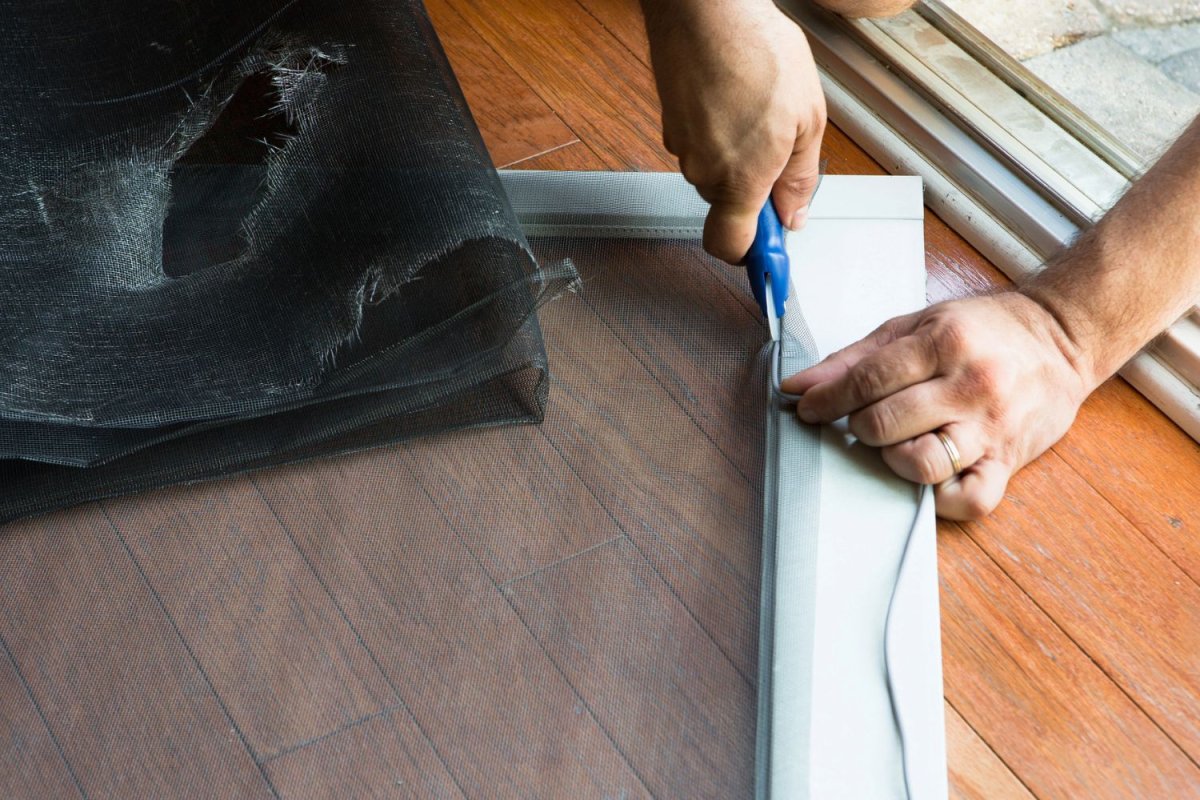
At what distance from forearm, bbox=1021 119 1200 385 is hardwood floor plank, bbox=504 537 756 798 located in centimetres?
54

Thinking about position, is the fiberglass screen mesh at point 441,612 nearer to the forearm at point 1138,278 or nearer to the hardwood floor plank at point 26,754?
the hardwood floor plank at point 26,754

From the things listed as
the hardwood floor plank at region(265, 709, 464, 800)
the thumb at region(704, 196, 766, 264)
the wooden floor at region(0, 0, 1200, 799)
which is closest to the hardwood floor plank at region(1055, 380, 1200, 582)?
the wooden floor at region(0, 0, 1200, 799)

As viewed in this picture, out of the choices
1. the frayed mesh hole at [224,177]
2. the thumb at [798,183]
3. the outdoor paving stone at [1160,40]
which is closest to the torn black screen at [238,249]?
the frayed mesh hole at [224,177]

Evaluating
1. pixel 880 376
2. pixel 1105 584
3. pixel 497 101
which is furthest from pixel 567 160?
pixel 1105 584

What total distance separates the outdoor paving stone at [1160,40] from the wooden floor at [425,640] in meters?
0.66

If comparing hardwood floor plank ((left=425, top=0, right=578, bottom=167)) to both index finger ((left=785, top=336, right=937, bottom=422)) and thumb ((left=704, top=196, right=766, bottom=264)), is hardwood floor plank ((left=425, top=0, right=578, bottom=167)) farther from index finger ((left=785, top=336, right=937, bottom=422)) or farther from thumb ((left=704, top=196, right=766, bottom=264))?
index finger ((left=785, top=336, right=937, bottom=422))

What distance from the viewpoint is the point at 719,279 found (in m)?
1.27

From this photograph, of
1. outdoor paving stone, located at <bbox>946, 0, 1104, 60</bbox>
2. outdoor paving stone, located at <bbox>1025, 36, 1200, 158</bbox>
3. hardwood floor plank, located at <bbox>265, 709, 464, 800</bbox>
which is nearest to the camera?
hardwood floor plank, located at <bbox>265, 709, 464, 800</bbox>

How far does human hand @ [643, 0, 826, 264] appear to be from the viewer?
1.01 meters

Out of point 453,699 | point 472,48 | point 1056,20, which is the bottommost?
point 453,699

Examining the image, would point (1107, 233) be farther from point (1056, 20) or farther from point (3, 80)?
point (3, 80)

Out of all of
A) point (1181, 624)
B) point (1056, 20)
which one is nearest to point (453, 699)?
point (1181, 624)

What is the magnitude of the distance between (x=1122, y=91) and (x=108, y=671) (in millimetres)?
1490

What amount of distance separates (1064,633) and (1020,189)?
64 cm
